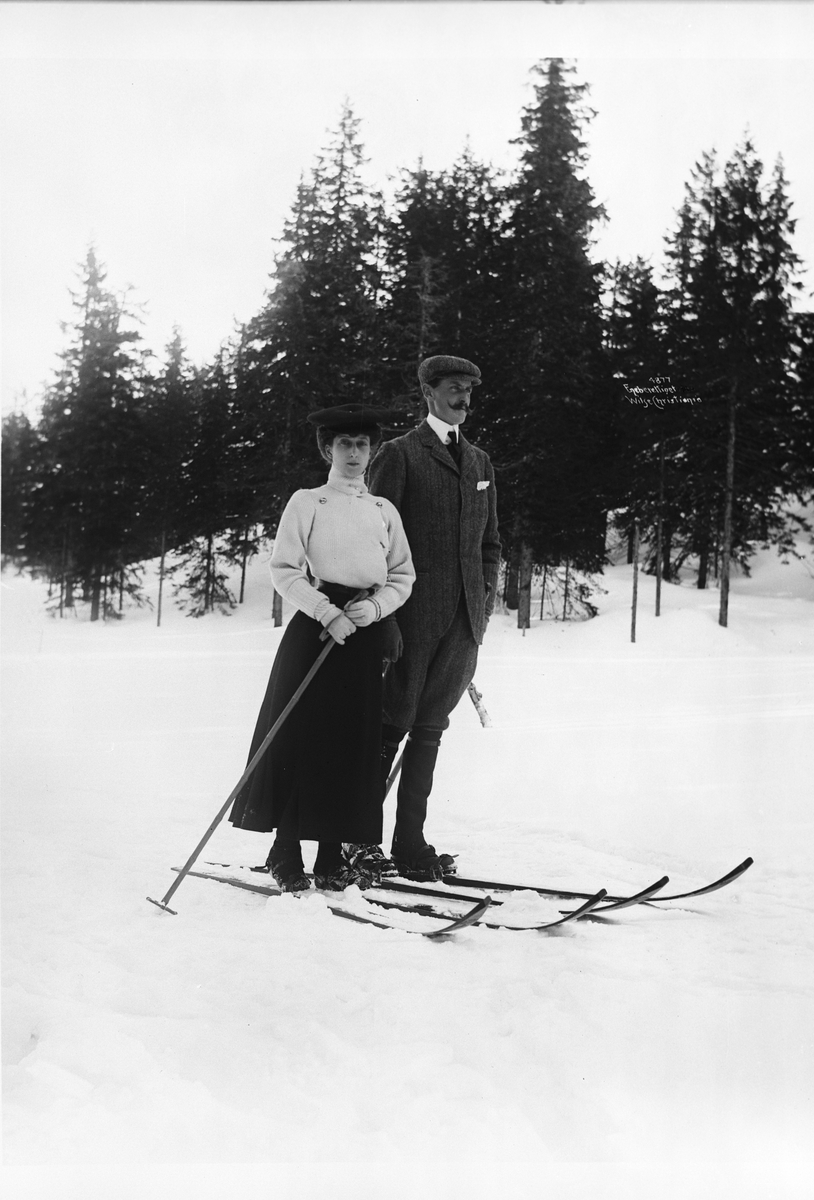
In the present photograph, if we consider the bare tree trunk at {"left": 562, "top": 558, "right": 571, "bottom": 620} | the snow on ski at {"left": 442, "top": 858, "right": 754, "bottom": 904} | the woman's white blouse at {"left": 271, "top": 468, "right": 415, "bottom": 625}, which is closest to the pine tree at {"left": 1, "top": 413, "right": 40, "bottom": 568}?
the woman's white blouse at {"left": 271, "top": 468, "right": 415, "bottom": 625}

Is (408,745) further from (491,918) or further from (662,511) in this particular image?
(662,511)

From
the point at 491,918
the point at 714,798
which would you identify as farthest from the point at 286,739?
the point at 714,798

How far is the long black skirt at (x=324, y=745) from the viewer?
2.75 metres

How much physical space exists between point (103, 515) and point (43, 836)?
1.47 meters

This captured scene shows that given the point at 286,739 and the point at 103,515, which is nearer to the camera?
the point at 286,739

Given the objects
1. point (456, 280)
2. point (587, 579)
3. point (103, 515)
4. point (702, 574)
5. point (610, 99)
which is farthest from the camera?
point (702, 574)

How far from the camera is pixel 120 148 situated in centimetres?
280

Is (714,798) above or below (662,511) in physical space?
below

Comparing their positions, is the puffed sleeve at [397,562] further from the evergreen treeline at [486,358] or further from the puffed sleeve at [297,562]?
the evergreen treeline at [486,358]

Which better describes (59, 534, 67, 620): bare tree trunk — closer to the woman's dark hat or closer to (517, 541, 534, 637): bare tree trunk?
the woman's dark hat

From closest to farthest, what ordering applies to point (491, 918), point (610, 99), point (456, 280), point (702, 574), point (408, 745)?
point (491, 918) → point (610, 99) → point (408, 745) → point (456, 280) → point (702, 574)

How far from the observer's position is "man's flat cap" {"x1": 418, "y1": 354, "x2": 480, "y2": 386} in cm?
292

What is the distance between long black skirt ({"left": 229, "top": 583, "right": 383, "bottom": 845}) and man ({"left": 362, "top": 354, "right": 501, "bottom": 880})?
0.17 m

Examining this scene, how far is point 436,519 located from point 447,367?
0.49 meters
